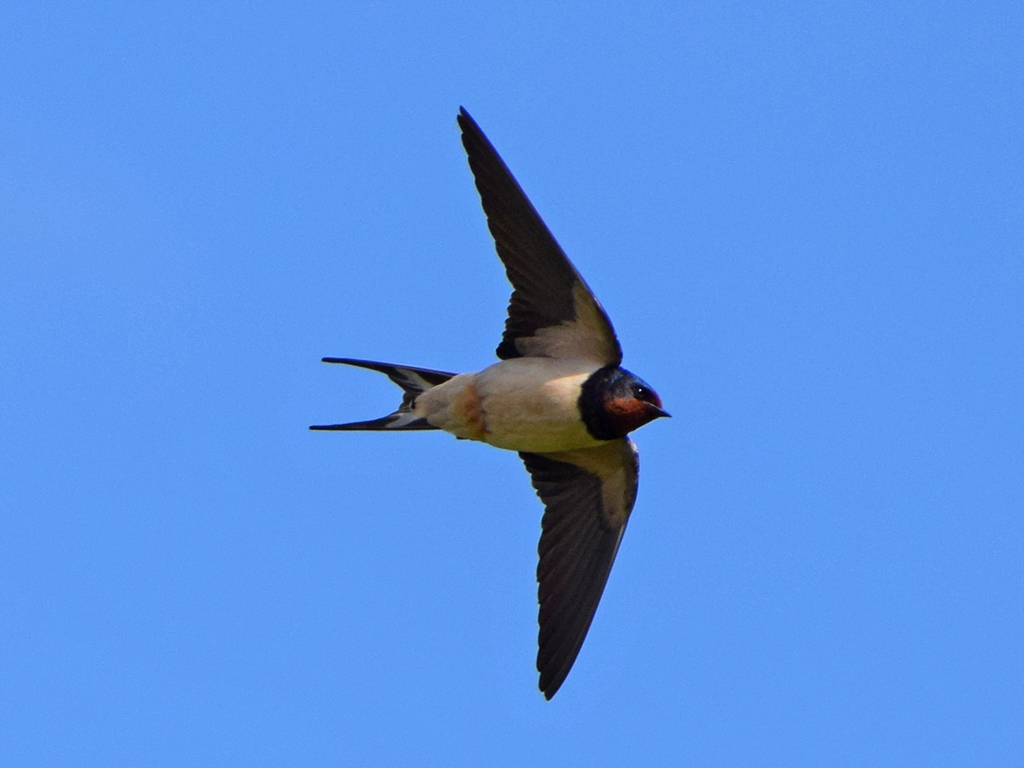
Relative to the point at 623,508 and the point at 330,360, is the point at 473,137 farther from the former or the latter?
the point at 623,508

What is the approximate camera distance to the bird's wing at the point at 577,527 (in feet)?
20.2

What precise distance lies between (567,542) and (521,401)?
0.72m

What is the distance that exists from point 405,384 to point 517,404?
530 millimetres

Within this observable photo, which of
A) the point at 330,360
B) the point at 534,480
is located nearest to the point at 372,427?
the point at 330,360

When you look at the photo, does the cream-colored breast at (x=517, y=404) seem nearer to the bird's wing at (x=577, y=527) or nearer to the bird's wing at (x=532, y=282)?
the bird's wing at (x=532, y=282)

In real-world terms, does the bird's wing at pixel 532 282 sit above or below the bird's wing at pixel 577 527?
above

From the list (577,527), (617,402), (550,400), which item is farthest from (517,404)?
(577,527)

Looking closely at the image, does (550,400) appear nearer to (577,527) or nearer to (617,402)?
(617,402)

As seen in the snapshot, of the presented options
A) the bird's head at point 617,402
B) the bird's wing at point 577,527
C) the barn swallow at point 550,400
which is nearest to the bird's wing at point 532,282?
the barn swallow at point 550,400

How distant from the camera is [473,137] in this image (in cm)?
554

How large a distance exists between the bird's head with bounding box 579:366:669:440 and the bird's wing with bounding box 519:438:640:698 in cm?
44

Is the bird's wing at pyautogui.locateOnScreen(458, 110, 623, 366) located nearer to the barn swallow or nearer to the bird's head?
the barn swallow

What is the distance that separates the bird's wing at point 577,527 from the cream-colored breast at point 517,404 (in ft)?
1.13

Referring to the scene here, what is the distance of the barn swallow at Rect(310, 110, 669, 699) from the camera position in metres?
5.66
